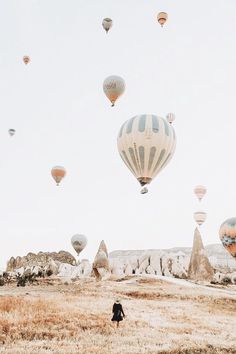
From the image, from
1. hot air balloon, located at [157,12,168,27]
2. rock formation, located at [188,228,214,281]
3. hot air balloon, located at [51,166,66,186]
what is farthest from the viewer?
rock formation, located at [188,228,214,281]

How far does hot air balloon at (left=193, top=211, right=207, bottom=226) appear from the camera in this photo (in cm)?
5769

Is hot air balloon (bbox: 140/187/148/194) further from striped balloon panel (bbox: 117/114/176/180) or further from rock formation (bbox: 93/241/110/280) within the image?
rock formation (bbox: 93/241/110/280)

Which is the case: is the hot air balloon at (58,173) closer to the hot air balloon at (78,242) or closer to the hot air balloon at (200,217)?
the hot air balloon at (78,242)

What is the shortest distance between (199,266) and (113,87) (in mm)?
27326

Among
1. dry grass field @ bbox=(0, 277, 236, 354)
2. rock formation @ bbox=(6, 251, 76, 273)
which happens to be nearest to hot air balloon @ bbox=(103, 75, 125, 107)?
dry grass field @ bbox=(0, 277, 236, 354)

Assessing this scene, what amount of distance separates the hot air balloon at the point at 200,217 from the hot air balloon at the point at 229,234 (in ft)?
89.5

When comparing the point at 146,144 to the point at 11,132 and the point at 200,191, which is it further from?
the point at 200,191

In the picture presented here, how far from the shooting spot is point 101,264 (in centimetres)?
4300

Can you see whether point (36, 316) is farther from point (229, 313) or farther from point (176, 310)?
point (229, 313)

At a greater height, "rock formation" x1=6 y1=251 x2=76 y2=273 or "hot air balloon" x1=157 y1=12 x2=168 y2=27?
"hot air balloon" x1=157 y1=12 x2=168 y2=27

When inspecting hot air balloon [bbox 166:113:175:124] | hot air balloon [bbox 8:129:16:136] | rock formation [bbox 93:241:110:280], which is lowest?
rock formation [bbox 93:241:110:280]

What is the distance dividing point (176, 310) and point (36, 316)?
8730 mm

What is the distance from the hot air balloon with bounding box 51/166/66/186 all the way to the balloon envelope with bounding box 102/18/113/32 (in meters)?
15.1

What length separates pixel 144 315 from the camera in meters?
19.8
